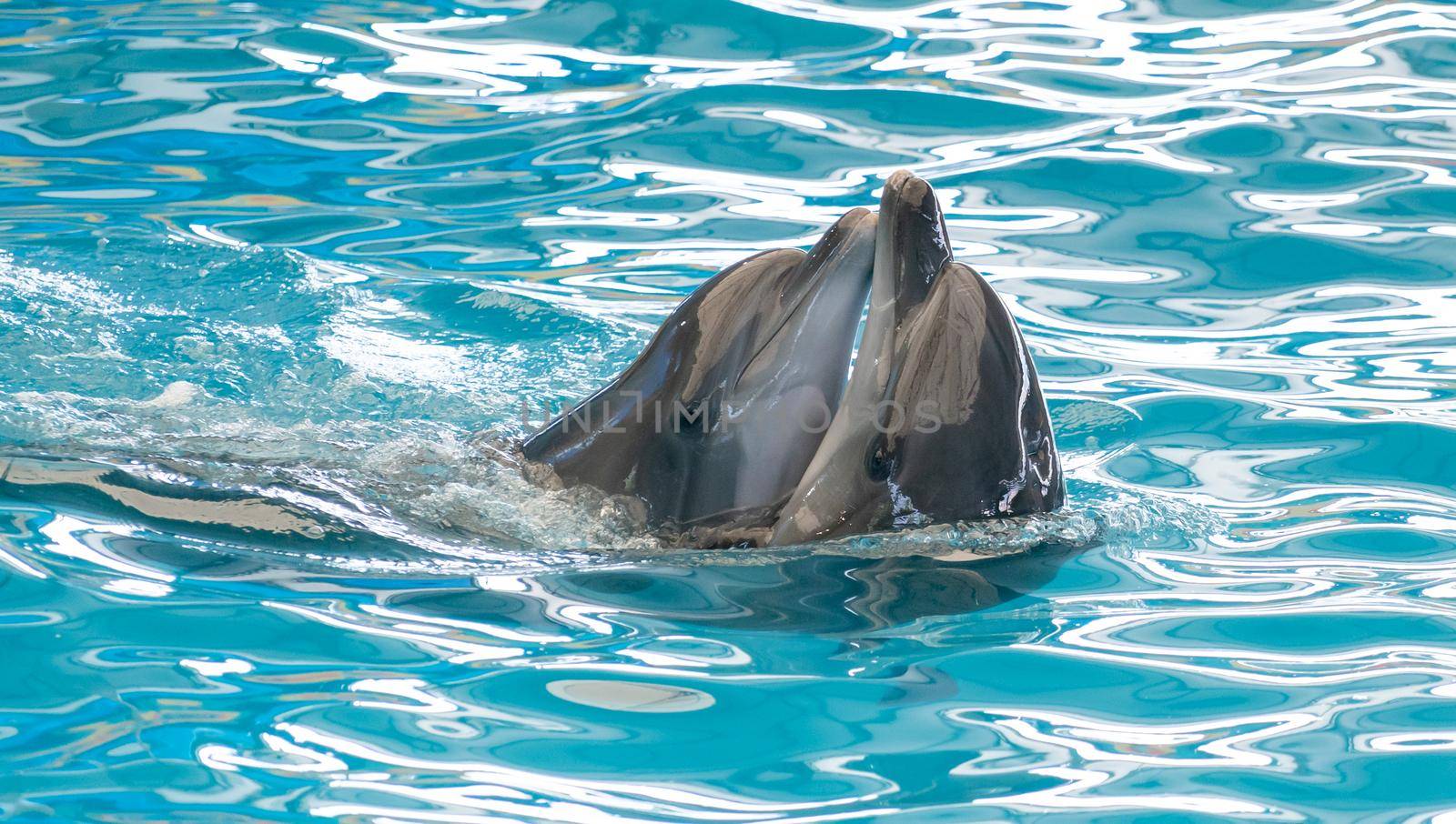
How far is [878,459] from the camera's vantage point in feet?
15.0

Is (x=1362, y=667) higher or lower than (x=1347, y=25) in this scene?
lower

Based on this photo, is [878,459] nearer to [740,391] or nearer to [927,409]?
[927,409]

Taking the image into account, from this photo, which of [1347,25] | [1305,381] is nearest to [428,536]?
[1305,381]

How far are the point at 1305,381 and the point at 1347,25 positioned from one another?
242 inches

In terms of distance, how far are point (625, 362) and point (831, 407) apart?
8.93 ft

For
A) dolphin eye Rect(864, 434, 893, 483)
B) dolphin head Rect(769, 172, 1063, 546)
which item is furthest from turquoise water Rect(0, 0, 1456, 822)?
dolphin eye Rect(864, 434, 893, 483)

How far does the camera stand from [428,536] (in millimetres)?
4910

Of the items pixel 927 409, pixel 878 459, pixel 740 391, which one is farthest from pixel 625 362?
pixel 927 409

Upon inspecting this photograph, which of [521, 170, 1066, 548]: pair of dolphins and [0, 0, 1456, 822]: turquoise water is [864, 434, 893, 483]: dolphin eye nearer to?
[521, 170, 1066, 548]: pair of dolphins

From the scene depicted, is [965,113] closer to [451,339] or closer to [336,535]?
[451,339]

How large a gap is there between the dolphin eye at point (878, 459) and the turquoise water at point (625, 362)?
24cm

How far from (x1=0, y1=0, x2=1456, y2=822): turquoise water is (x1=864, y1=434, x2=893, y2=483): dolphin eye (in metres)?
0.24

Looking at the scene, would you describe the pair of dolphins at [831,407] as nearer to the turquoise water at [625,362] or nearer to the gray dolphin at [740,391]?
the gray dolphin at [740,391]

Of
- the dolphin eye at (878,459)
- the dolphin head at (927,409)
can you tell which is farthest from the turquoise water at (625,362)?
the dolphin eye at (878,459)
